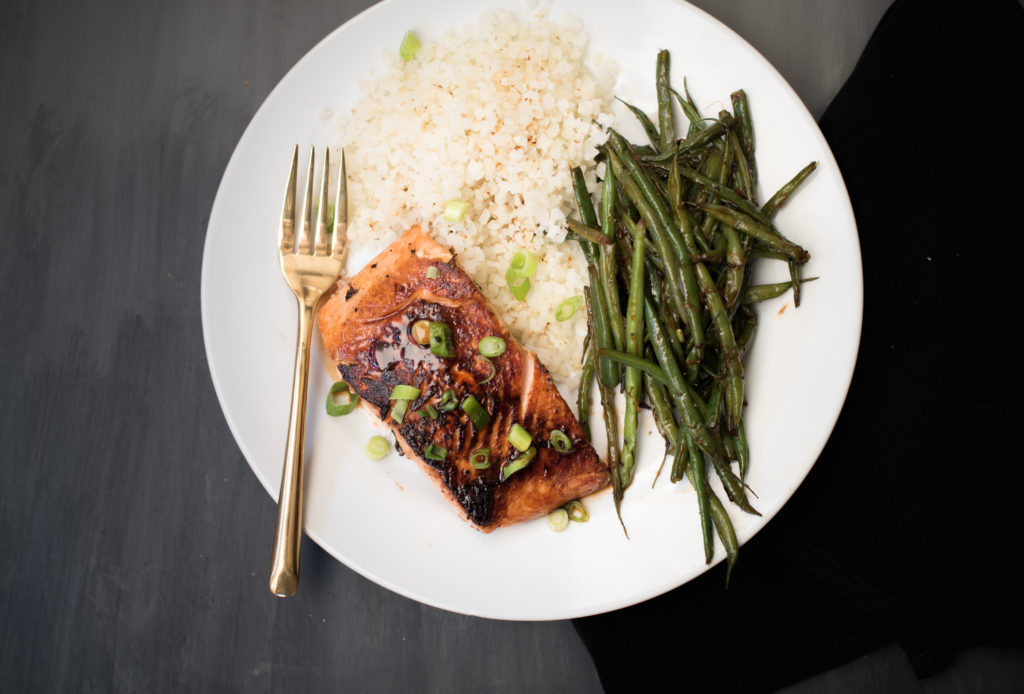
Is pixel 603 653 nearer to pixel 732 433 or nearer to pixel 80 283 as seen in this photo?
pixel 732 433

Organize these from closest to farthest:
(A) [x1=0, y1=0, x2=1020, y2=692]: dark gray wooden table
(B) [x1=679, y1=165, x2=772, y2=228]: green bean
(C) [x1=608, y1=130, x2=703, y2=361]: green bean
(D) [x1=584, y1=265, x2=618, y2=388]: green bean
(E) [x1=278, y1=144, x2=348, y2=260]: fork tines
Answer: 1. (C) [x1=608, y1=130, x2=703, y2=361]: green bean
2. (B) [x1=679, y1=165, x2=772, y2=228]: green bean
3. (D) [x1=584, y1=265, x2=618, y2=388]: green bean
4. (E) [x1=278, y1=144, x2=348, y2=260]: fork tines
5. (A) [x1=0, y1=0, x2=1020, y2=692]: dark gray wooden table

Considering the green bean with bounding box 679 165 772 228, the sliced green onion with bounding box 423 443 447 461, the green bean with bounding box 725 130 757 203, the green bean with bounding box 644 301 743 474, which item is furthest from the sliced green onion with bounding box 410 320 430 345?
the green bean with bounding box 725 130 757 203

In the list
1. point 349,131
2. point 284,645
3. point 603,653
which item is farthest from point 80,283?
point 603,653

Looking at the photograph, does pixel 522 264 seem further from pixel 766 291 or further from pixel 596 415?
pixel 766 291

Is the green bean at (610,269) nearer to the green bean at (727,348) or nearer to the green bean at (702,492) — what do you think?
the green bean at (727,348)

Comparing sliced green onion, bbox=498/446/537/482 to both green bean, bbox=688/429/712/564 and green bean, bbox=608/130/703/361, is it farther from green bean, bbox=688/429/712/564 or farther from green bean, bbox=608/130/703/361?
green bean, bbox=608/130/703/361
